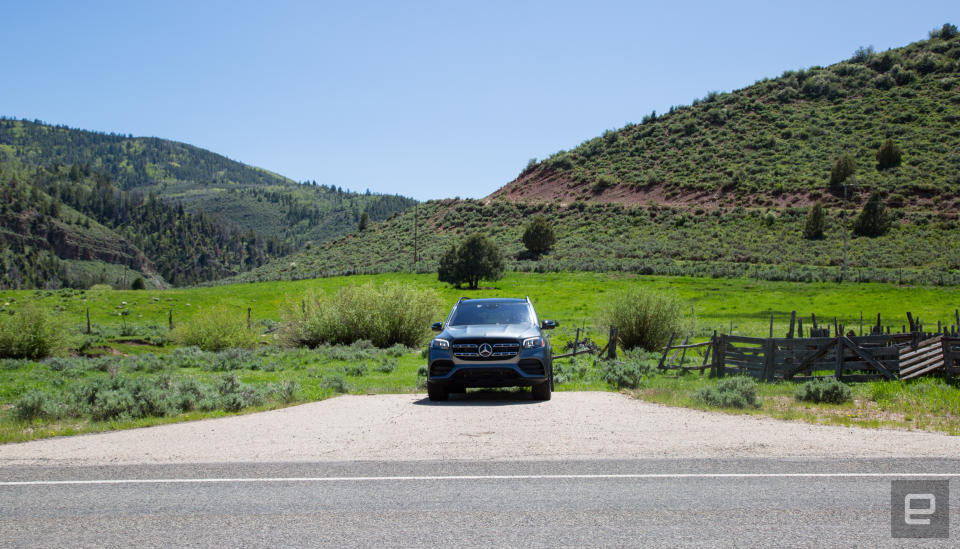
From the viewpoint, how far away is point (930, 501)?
5.95m

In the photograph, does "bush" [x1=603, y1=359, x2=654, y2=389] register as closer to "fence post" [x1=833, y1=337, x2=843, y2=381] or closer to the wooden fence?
the wooden fence

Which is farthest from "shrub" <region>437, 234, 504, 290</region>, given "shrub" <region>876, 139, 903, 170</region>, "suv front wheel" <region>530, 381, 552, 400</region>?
"suv front wheel" <region>530, 381, 552, 400</region>

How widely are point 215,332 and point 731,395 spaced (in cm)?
3304

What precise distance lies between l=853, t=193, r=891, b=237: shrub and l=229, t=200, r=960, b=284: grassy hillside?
3.90ft

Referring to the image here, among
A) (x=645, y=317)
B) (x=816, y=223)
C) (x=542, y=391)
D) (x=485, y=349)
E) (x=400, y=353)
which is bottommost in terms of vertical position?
(x=400, y=353)

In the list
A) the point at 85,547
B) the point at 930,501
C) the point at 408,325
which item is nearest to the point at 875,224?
the point at 408,325

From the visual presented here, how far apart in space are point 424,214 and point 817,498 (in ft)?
392

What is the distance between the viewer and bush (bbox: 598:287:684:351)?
31.5 meters

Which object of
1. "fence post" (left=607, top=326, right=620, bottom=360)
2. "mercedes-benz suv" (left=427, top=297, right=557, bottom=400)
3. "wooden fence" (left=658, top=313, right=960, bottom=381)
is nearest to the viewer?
"mercedes-benz suv" (left=427, top=297, right=557, bottom=400)

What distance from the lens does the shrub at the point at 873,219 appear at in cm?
7231

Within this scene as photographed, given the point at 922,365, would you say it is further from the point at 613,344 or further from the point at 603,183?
the point at 603,183

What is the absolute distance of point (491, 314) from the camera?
14.9m

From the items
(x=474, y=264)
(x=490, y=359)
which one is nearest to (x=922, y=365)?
(x=490, y=359)

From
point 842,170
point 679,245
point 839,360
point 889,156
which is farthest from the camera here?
point 889,156
